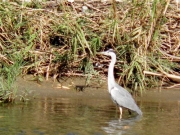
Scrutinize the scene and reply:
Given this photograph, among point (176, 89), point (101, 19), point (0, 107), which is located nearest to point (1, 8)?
point (101, 19)

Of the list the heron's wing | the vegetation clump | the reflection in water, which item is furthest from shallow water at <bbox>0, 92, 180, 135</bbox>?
the vegetation clump

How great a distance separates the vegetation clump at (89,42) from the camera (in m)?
10.2

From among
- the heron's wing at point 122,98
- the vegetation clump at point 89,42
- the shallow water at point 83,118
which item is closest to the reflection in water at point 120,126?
the shallow water at point 83,118

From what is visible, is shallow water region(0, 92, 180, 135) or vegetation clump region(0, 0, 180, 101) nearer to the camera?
shallow water region(0, 92, 180, 135)

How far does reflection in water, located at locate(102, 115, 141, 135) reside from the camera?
734 cm

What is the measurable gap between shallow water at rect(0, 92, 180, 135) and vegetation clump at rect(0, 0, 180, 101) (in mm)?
717

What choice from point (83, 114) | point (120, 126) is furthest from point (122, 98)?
point (120, 126)

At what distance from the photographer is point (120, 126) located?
7754 millimetres

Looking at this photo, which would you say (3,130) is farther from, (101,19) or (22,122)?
(101,19)

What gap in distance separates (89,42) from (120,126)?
2.95 m

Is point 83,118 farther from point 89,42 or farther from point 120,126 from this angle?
point 89,42

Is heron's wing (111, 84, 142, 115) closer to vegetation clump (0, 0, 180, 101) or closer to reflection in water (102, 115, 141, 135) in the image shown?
reflection in water (102, 115, 141, 135)

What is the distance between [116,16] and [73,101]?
183 cm

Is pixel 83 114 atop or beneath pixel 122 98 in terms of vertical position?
beneath
